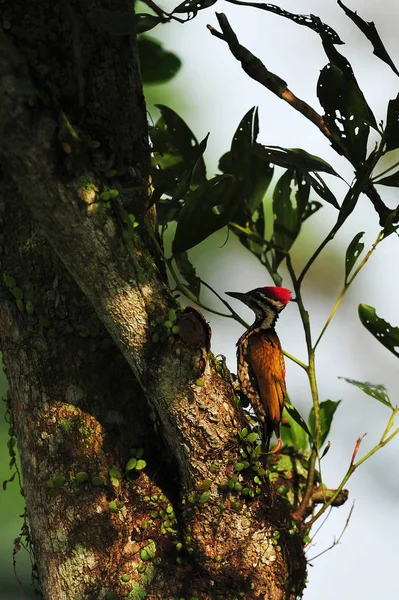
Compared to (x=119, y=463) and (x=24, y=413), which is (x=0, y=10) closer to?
(x=24, y=413)

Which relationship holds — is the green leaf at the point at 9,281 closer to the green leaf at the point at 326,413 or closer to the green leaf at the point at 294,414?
the green leaf at the point at 294,414

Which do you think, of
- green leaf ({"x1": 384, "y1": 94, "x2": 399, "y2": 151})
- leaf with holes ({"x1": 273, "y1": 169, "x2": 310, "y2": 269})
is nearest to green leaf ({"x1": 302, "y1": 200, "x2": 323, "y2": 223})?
leaf with holes ({"x1": 273, "y1": 169, "x2": 310, "y2": 269})

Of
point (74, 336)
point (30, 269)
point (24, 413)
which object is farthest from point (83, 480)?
point (30, 269)

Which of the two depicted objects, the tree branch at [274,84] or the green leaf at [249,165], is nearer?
the tree branch at [274,84]

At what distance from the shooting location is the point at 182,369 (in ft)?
5.75

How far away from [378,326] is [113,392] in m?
0.94

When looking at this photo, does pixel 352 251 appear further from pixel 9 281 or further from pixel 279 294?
pixel 9 281

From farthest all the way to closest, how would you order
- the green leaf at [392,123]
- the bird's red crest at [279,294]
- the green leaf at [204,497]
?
the bird's red crest at [279,294], the green leaf at [392,123], the green leaf at [204,497]

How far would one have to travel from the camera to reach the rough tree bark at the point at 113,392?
174 centimetres

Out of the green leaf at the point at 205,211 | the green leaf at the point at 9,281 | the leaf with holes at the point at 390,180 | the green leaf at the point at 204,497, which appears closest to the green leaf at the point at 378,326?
the leaf with holes at the point at 390,180

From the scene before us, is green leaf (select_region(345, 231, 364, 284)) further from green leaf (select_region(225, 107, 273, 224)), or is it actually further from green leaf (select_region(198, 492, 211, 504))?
green leaf (select_region(198, 492, 211, 504))

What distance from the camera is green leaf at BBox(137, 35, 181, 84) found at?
2.62 meters

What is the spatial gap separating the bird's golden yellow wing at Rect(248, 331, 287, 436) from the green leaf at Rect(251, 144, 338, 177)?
873 mm

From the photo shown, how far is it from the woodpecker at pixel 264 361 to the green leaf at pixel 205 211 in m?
0.73
